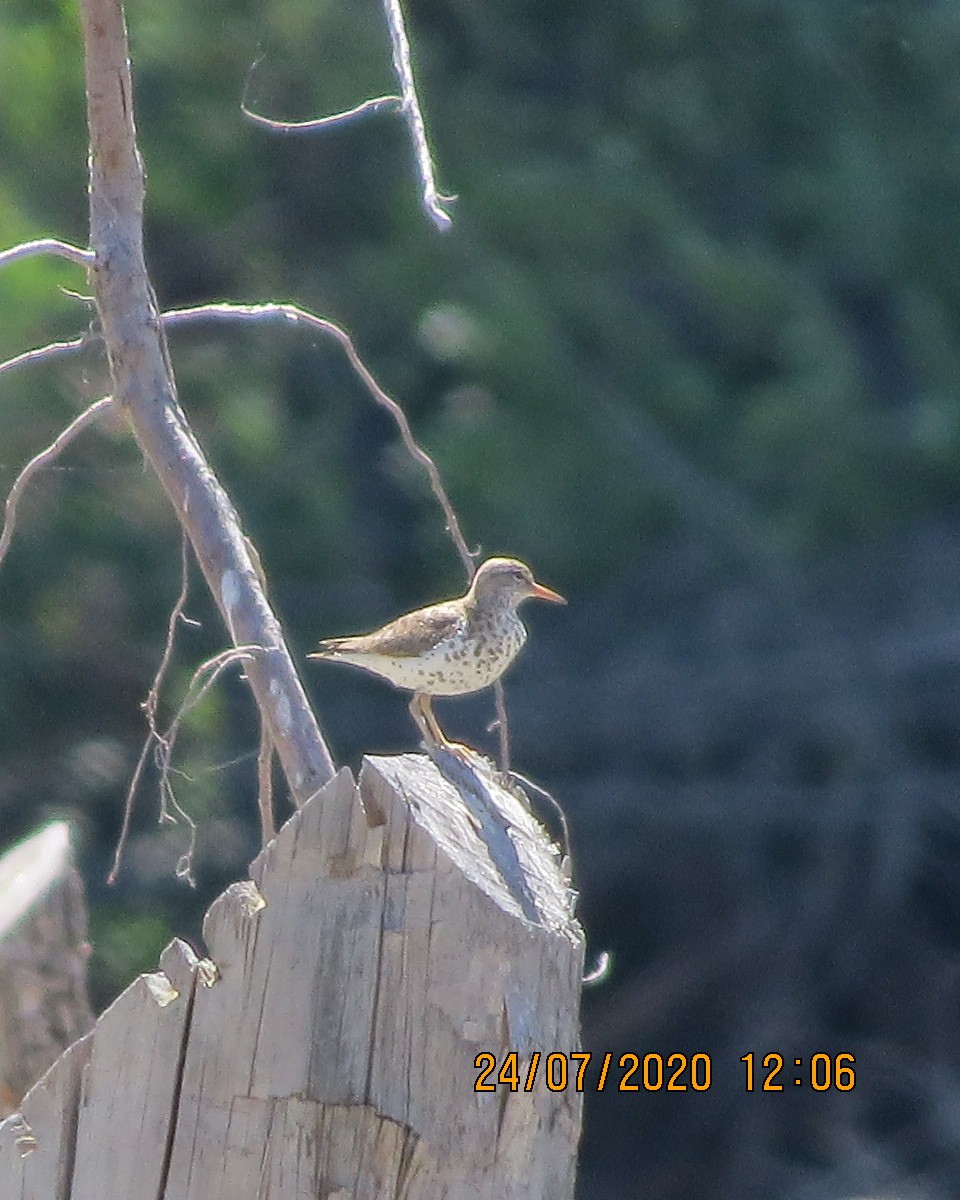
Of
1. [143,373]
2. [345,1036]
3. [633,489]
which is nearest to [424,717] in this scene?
[143,373]

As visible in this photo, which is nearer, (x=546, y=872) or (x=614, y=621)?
(x=546, y=872)

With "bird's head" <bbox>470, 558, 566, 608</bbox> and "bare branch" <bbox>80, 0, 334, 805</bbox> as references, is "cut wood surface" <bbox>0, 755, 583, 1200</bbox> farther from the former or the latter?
"bird's head" <bbox>470, 558, 566, 608</bbox>

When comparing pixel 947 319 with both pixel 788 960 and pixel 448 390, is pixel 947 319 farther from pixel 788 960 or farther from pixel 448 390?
pixel 788 960

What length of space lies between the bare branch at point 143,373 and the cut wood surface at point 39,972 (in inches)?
34.1

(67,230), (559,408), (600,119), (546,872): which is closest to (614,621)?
(559,408)

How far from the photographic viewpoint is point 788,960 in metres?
5.58

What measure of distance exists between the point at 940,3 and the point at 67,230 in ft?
9.39

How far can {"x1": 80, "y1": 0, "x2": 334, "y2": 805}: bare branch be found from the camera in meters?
2.54

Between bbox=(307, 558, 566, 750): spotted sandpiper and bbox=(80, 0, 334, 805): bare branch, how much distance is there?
50 cm

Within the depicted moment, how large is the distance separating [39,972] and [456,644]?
946 millimetres

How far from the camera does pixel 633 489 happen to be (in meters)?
5.27

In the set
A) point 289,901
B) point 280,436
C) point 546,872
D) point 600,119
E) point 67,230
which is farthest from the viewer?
point 600,119

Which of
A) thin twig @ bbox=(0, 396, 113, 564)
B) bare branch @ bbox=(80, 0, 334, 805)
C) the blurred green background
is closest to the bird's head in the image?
bare branch @ bbox=(80, 0, 334, 805)

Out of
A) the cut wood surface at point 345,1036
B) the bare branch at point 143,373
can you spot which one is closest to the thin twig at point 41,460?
the bare branch at point 143,373
